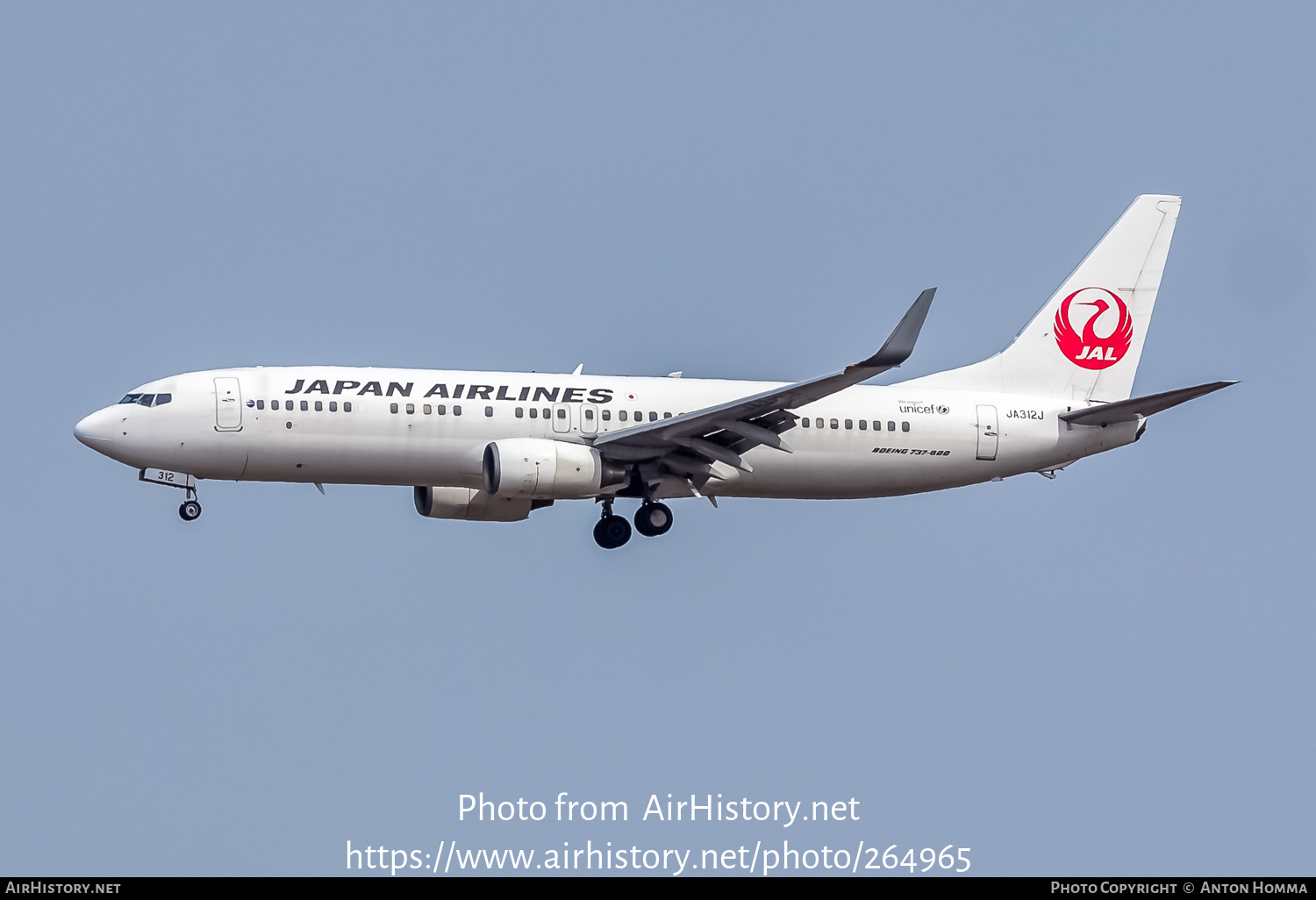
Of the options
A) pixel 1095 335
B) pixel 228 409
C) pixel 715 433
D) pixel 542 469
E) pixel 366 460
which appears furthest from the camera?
pixel 1095 335

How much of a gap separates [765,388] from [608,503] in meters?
5.15

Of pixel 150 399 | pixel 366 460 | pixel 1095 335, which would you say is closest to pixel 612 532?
pixel 366 460

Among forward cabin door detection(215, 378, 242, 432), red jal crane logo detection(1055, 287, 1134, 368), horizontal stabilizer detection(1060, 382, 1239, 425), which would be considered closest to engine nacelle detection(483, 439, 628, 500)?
forward cabin door detection(215, 378, 242, 432)

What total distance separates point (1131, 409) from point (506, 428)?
16433 mm

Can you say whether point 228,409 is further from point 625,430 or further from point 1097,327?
point 1097,327

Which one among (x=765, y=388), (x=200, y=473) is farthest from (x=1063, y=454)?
(x=200, y=473)

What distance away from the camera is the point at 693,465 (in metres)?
44.1

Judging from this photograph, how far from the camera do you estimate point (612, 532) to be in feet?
148

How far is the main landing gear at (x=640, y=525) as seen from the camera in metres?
45.2

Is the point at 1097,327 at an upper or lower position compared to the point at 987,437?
upper

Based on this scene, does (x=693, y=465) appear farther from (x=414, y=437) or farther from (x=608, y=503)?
(x=414, y=437)

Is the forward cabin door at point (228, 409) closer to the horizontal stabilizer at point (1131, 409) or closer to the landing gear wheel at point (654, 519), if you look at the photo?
the landing gear wheel at point (654, 519)

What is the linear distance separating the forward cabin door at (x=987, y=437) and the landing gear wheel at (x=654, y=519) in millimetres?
8649

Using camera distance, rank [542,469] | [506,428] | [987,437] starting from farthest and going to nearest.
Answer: [987,437], [506,428], [542,469]
